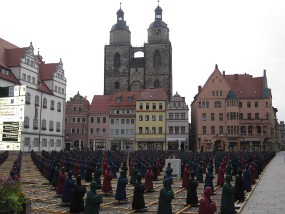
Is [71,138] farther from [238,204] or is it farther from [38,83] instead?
[238,204]

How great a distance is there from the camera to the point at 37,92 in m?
56.9

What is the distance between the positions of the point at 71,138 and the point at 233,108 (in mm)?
32439

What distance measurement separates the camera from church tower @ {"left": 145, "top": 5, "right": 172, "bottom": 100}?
88562mm

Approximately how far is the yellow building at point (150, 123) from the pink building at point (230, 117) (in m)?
7.02

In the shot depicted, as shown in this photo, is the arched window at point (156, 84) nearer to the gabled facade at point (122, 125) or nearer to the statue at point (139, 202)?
the gabled facade at point (122, 125)

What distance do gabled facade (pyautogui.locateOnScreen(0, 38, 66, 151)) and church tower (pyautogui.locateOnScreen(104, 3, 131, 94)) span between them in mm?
24348

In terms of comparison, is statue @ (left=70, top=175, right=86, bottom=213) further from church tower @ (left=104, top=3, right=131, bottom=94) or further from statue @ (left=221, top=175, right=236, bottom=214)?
church tower @ (left=104, top=3, right=131, bottom=94)

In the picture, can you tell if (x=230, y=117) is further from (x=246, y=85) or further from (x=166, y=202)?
(x=166, y=202)

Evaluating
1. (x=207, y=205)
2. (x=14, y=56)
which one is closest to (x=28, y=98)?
(x=14, y=56)

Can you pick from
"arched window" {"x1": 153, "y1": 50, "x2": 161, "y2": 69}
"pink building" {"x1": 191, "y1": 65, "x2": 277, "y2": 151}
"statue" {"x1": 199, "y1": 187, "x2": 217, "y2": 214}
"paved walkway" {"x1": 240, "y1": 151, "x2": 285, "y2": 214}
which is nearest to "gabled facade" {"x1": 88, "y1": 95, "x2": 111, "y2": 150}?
"pink building" {"x1": 191, "y1": 65, "x2": 277, "y2": 151}

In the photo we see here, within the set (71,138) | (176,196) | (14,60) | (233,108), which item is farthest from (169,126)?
(176,196)

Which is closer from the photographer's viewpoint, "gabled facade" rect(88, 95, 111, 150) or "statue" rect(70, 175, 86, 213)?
"statue" rect(70, 175, 86, 213)

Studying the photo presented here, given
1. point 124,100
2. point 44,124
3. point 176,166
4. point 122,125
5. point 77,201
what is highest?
point 124,100

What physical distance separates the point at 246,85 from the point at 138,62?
94.3ft
